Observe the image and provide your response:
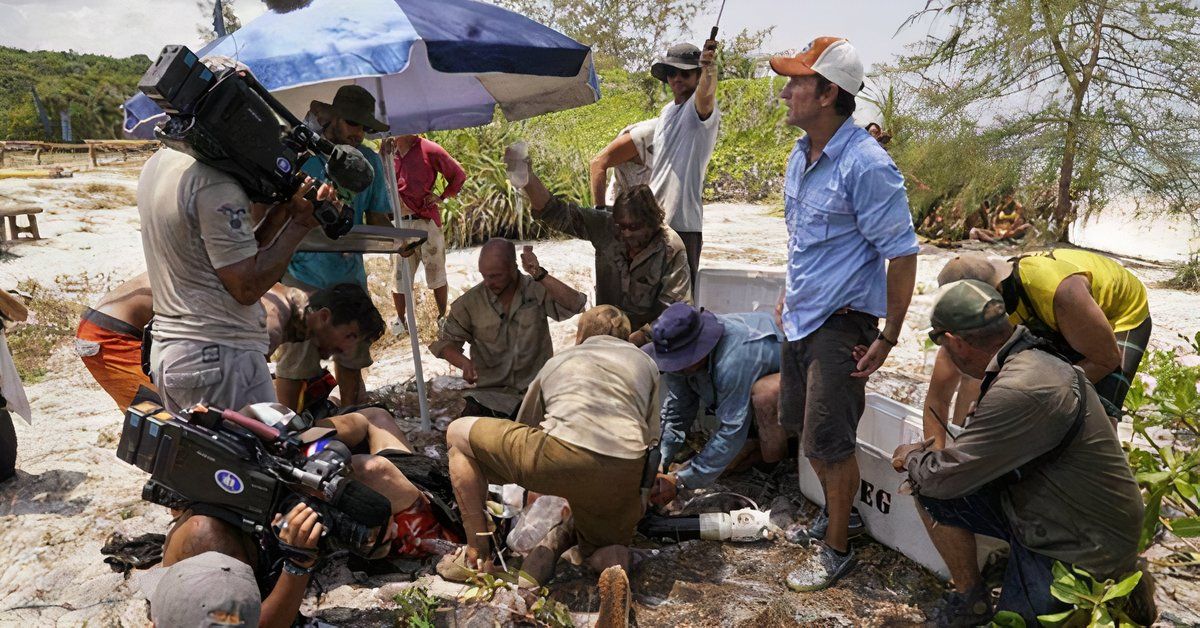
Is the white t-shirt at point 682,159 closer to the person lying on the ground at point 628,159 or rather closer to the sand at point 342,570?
the person lying on the ground at point 628,159

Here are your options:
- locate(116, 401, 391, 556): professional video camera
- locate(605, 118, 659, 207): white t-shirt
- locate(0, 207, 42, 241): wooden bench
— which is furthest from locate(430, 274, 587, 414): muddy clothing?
locate(0, 207, 42, 241): wooden bench

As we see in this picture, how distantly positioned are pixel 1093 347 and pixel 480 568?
2364 millimetres

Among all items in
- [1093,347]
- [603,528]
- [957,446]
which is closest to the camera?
[957,446]

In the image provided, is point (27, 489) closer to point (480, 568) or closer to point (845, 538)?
point (480, 568)

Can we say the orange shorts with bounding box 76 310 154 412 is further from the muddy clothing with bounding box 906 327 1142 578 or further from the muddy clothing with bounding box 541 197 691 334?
the muddy clothing with bounding box 906 327 1142 578

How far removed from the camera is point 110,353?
333cm

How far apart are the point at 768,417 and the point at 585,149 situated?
27.0 feet

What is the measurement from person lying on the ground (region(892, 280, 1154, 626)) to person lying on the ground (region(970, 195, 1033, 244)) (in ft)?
23.2

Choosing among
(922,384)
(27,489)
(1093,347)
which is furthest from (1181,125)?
(27,489)

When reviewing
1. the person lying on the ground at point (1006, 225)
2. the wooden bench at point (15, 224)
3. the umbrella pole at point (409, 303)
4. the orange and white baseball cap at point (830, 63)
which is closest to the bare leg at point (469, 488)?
the umbrella pole at point (409, 303)

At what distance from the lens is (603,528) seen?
117 inches

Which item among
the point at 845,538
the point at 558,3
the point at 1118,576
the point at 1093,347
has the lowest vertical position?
the point at 845,538

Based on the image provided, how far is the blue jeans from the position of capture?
2.36 metres

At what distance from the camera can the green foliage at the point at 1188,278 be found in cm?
707
